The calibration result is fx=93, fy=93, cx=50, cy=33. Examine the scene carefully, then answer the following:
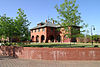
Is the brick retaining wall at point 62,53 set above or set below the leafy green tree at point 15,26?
below

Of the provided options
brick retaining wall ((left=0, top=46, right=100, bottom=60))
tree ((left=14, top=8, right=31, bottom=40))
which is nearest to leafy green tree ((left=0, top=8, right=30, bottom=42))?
tree ((left=14, top=8, right=31, bottom=40))

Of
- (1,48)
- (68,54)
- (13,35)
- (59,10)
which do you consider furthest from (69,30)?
(1,48)

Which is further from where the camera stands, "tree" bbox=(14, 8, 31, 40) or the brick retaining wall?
"tree" bbox=(14, 8, 31, 40)

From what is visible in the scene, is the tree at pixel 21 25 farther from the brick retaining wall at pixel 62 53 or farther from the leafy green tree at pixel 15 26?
the brick retaining wall at pixel 62 53

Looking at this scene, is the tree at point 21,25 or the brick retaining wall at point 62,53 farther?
the tree at point 21,25

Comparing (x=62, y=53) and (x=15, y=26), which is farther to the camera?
(x=15, y=26)

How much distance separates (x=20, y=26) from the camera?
14852 mm

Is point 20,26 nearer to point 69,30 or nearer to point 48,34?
point 69,30

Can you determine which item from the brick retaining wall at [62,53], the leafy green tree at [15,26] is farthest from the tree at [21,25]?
A: the brick retaining wall at [62,53]

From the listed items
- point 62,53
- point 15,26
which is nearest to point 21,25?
point 15,26

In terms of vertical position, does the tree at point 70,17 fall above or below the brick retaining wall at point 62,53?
above

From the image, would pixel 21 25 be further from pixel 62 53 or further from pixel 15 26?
pixel 62 53

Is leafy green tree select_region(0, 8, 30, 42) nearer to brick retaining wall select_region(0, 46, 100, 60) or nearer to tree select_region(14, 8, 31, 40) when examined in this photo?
tree select_region(14, 8, 31, 40)

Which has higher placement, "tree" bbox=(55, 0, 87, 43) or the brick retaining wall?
"tree" bbox=(55, 0, 87, 43)
